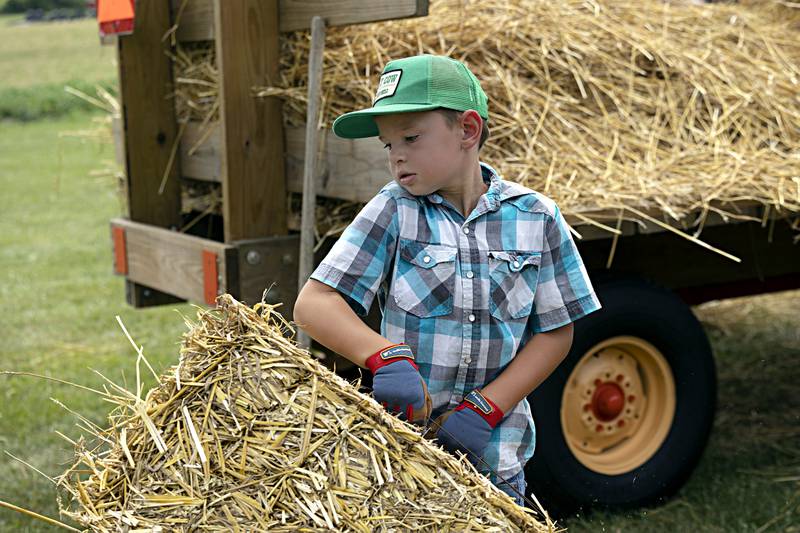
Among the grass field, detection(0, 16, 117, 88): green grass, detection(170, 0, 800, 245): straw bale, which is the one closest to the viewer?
detection(170, 0, 800, 245): straw bale

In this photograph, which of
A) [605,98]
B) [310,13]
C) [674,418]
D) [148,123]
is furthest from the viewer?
[148,123]

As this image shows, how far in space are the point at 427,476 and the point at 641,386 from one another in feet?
7.19

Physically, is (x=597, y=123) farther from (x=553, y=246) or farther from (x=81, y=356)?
(x=81, y=356)

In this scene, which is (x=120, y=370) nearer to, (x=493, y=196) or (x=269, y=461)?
(x=493, y=196)

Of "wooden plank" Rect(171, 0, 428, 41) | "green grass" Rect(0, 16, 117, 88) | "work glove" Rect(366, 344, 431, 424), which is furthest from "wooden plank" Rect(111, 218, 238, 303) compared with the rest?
"green grass" Rect(0, 16, 117, 88)

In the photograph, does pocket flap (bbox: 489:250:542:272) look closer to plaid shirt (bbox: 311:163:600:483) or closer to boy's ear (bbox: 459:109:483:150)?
plaid shirt (bbox: 311:163:600:483)

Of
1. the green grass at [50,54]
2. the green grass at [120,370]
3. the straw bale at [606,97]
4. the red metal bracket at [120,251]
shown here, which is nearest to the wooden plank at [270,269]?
the straw bale at [606,97]

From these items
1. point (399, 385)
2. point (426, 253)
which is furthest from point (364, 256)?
point (399, 385)

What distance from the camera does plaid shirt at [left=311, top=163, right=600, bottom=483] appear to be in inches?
89.4

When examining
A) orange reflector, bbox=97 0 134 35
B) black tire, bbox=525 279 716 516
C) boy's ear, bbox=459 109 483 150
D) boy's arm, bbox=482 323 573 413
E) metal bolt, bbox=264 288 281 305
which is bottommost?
black tire, bbox=525 279 716 516

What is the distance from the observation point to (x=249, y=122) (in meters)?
3.56

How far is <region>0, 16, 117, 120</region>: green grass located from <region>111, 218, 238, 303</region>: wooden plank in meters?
9.73

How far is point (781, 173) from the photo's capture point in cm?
361

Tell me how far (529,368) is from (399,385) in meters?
0.40
